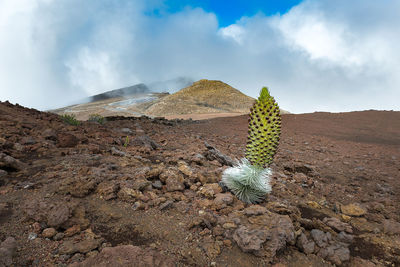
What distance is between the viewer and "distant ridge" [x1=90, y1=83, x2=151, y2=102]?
68.0 meters

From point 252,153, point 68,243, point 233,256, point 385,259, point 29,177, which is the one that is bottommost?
point 385,259

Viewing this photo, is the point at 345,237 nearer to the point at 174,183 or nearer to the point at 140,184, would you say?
the point at 174,183

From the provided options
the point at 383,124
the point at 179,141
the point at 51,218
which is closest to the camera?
the point at 51,218

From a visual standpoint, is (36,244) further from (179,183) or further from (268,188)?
(268,188)

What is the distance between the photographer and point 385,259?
2.18 meters

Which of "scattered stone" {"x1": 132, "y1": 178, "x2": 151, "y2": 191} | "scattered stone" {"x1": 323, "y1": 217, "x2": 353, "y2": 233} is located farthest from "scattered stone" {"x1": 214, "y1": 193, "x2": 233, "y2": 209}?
"scattered stone" {"x1": 323, "y1": 217, "x2": 353, "y2": 233}

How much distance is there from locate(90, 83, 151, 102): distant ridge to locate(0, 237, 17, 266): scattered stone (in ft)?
228

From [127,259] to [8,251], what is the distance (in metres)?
0.86

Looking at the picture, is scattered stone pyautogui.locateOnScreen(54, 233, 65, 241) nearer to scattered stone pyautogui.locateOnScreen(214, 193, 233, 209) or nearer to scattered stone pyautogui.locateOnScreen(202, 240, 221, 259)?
scattered stone pyautogui.locateOnScreen(202, 240, 221, 259)

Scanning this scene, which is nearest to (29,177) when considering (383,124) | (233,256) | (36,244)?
(36,244)

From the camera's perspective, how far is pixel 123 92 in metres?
73.4

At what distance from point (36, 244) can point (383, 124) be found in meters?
16.5

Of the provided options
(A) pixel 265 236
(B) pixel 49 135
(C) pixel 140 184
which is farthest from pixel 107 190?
(B) pixel 49 135

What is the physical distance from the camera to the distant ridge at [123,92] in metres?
68.0
